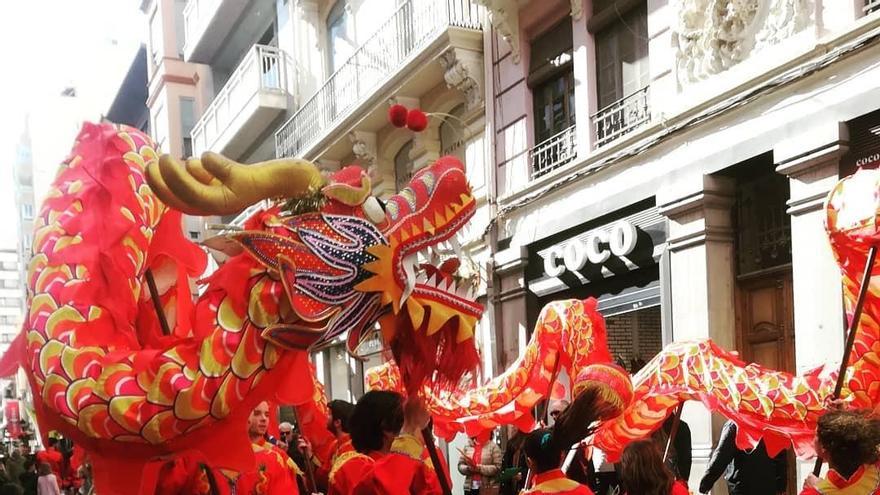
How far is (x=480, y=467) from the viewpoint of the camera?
14.9ft

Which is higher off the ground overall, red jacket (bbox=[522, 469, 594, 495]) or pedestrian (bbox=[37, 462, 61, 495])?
red jacket (bbox=[522, 469, 594, 495])

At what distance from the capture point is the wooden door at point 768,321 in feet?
26.9

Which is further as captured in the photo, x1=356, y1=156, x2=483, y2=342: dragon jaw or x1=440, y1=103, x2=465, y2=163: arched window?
x1=440, y1=103, x2=465, y2=163: arched window

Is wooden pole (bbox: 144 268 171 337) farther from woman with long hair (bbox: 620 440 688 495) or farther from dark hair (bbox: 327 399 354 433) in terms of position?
dark hair (bbox: 327 399 354 433)

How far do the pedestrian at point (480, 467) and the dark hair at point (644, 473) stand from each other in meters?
0.93

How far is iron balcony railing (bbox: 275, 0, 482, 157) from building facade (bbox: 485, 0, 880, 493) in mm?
1001

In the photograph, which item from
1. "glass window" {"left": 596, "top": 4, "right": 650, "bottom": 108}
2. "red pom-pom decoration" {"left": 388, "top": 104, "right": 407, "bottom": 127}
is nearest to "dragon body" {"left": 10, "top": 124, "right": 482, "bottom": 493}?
"red pom-pom decoration" {"left": 388, "top": 104, "right": 407, "bottom": 127}

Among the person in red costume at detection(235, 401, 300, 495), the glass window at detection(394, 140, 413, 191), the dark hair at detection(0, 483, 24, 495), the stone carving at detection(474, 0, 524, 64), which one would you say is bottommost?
the dark hair at detection(0, 483, 24, 495)

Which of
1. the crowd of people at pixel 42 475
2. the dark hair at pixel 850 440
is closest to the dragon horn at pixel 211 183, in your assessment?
the dark hair at pixel 850 440

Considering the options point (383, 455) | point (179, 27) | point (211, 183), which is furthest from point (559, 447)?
point (179, 27)

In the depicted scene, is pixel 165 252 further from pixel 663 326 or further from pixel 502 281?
pixel 502 281

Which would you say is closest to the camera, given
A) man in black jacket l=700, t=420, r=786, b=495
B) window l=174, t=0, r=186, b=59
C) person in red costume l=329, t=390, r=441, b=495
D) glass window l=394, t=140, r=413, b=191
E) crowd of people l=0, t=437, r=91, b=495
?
person in red costume l=329, t=390, r=441, b=495

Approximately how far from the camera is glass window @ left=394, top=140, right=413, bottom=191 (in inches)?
575

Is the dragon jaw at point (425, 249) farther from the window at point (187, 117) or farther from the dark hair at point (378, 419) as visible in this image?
the window at point (187, 117)
